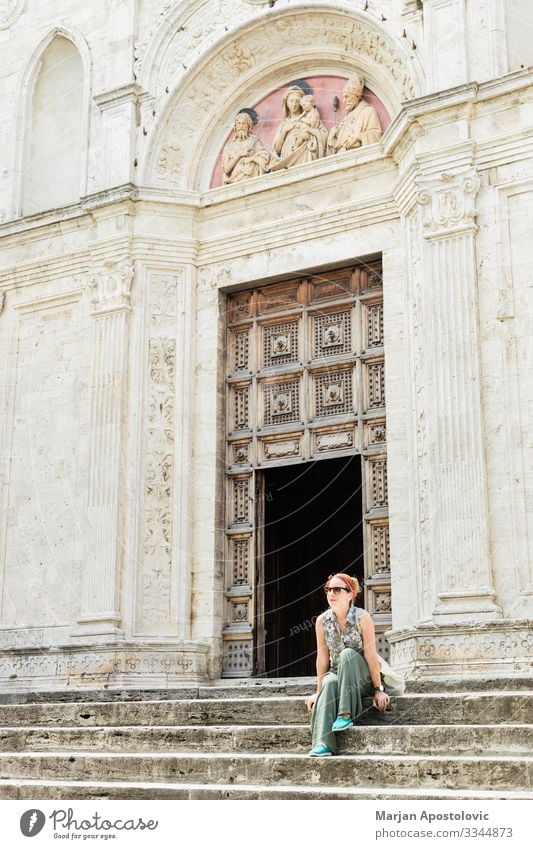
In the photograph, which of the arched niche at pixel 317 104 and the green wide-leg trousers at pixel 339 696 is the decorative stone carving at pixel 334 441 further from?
the green wide-leg trousers at pixel 339 696

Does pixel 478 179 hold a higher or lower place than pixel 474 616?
higher

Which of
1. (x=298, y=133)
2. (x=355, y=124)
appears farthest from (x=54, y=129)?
(x=355, y=124)

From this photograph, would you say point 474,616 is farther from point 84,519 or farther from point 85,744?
point 84,519

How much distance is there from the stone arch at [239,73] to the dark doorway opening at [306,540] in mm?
4113

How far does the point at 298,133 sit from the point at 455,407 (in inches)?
177

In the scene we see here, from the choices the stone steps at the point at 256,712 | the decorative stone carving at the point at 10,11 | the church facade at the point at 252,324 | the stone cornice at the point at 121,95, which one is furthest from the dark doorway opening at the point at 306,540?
the decorative stone carving at the point at 10,11

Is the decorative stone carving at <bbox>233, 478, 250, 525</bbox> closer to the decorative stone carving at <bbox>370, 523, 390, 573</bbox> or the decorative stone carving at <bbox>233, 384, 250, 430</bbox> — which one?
the decorative stone carving at <bbox>233, 384, 250, 430</bbox>

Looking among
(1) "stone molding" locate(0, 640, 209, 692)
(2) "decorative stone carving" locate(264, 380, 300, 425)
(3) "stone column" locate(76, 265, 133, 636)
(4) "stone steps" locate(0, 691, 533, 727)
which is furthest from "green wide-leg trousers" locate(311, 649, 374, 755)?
(2) "decorative stone carving" locate(264, 380, 300, 425)

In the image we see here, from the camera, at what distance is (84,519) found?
13266 millimetres

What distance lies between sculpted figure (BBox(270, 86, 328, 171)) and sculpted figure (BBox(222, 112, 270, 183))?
22 cm

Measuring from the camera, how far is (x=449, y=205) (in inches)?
451

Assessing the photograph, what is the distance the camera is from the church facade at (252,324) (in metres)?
11.0
